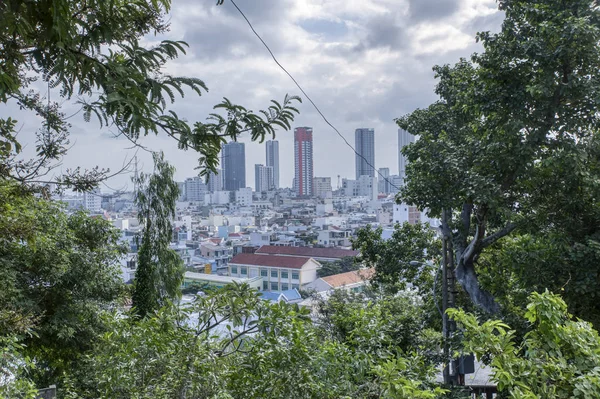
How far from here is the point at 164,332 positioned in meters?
1.86

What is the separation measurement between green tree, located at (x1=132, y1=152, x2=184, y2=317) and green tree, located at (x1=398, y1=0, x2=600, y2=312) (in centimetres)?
478

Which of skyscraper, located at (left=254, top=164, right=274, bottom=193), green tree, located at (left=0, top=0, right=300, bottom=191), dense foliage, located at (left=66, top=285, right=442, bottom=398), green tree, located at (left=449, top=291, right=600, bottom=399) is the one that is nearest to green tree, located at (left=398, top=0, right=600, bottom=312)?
green tree, located at (left=449, top=291, right=600, bottom=399)

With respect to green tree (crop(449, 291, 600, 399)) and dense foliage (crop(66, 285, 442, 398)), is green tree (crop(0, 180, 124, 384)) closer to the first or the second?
dense foliage (crop(66, 285, 442, 398))

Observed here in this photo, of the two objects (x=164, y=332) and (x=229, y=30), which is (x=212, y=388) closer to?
(x=164, y=332)

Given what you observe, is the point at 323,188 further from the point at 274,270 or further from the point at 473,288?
the point at 473,288

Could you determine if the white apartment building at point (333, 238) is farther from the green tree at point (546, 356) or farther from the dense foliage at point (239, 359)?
the green tree at point (546, 356)

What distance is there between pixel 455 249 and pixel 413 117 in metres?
1.88

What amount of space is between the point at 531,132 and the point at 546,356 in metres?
2.83

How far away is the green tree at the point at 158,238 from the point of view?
748 centimetres

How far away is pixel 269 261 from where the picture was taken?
1533 centimetres

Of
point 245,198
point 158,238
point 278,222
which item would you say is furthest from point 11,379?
point 278,222

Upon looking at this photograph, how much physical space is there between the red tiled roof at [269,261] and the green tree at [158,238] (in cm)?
698

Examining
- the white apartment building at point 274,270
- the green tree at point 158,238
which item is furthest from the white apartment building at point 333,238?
the green tree at point 158,238

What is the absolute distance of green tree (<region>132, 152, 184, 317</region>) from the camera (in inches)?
294
